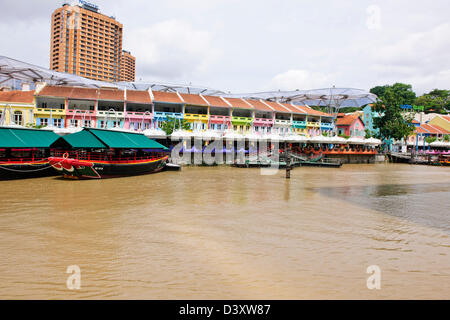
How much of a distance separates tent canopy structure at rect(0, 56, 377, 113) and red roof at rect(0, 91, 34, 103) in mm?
3899

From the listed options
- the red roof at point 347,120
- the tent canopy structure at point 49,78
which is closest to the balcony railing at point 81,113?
the tent canopy structure at point 49,78

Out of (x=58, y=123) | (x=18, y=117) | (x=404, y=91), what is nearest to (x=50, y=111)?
(x=58, y=123)

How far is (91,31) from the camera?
4390 inches

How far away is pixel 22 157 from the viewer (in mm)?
22109

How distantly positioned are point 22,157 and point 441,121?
8325cm

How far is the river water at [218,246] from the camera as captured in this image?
621cm

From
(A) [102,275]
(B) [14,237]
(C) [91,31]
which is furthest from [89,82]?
(C) [91,31]

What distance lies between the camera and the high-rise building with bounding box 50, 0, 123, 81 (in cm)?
10656

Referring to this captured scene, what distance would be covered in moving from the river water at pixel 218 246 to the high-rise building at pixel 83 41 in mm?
105930

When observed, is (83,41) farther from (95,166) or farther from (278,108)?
(95,166)

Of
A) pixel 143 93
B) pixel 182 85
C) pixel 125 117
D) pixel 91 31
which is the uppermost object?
pixel 91 31

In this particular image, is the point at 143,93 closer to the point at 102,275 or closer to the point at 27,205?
the point at 27,205

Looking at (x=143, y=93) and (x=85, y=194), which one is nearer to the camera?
(x=85, y=194)
